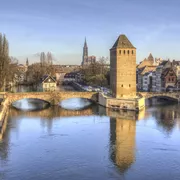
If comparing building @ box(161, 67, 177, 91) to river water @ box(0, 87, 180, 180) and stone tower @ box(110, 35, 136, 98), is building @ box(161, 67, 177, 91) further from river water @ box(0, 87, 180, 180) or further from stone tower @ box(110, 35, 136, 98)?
river water @ box(0, 87, 180, 180)

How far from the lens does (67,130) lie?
84.7 ft

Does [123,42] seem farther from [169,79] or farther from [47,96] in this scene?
[169,79]

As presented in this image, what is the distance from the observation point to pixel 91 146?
21.0 meters

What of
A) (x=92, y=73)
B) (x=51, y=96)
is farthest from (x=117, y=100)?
(x=92, y=73)

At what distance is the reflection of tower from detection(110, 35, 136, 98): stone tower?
9.42 metres

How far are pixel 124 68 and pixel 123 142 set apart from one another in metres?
18.1


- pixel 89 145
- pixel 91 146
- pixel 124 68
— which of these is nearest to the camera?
pixel 91 146

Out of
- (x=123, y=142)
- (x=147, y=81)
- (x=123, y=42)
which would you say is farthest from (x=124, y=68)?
(x=147, y=81)

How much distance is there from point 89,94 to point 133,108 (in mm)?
6778

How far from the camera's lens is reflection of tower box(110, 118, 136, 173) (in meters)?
18.0

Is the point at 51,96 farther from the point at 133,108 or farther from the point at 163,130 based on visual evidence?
the point at 163,130

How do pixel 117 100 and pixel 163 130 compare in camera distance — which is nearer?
pixel 163 130

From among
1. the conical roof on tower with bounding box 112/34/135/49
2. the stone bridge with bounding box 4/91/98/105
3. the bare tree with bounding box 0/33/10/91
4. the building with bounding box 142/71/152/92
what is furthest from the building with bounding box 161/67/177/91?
the bare tree with bounding box 0/33/10/91

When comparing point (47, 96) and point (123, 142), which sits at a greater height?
point (47, 96)
